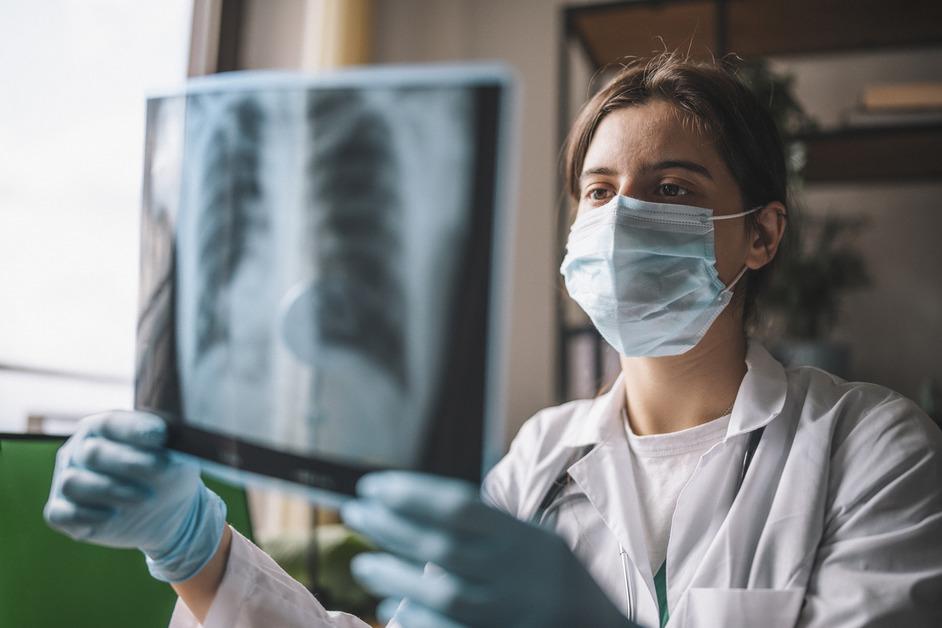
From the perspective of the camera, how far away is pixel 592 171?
0.99m

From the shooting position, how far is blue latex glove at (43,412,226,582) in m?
0.67

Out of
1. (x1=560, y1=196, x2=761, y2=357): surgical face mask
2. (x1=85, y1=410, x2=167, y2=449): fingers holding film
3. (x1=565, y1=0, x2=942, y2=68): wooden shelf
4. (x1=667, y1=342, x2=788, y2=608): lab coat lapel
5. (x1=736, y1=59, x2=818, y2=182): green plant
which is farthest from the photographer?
(x1=565, y1=0, x2=942, y2=68): wooden shelf

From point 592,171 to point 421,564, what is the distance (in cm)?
60

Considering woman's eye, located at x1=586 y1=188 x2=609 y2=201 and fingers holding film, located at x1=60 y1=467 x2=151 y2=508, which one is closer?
fingers holding film, located at x1=60 y1=467 x2=151 y2=508

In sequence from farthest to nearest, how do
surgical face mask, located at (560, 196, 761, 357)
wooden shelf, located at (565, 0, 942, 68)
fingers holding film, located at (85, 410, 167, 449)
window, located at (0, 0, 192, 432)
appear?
wooden shelf, located at (565, 0, 942, 68) → window, located at (0, 0, 192, 432) → surgical face mask, located at (560, 196, 761, 357) → fingers holding film, located at (85, 410, 167, 449)

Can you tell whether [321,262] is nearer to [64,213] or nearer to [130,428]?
[130,428]

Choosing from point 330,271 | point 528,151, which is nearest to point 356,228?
point 330,271

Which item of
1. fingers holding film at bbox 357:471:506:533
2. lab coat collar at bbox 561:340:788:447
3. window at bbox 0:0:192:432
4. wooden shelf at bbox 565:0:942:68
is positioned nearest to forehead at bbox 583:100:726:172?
lab coat collar at bbox 561:340:788:447

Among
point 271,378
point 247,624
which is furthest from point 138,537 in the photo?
point 271,378

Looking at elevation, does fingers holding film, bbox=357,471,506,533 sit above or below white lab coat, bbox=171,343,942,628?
above

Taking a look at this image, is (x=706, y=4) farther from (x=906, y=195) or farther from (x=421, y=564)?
(x=421, y=564)

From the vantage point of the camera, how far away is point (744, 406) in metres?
0.93

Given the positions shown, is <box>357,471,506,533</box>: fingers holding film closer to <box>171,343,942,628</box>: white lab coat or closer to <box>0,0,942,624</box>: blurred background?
<box>171,343,942,628</box>: white lab coat

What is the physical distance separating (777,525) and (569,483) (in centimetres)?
28
